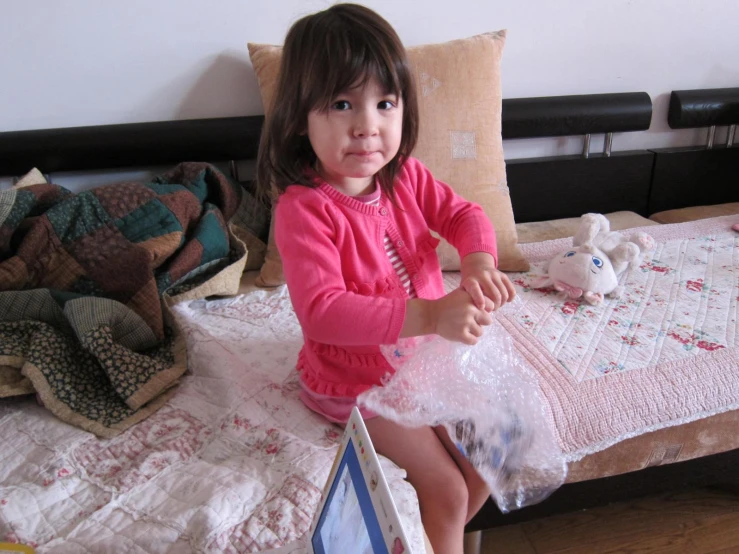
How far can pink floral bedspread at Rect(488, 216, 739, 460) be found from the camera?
3.40 ft

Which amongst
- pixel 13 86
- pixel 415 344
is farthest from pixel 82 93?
pixel 415 344

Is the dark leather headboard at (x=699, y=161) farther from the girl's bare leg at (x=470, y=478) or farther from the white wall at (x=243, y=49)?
the girl's bare leg at (x=470, y=478)

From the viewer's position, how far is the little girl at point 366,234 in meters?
0.81

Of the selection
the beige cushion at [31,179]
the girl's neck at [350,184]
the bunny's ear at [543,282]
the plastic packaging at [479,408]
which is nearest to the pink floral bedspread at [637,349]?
the bunny's ear at [543,282]

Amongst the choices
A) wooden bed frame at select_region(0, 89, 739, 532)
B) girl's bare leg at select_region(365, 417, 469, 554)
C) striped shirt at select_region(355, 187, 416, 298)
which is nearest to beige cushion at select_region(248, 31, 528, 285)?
wooden bed frame at select_region(0, 89, 739, 532)

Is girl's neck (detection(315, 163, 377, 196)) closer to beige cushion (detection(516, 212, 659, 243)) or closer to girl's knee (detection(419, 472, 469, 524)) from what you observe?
girl's knee (detection(419, 472, 469, 524))

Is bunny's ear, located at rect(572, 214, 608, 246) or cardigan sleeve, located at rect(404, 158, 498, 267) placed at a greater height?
cardigan sleeve, located at rect(404, 158, 498, 267)

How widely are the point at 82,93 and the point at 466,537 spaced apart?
4.30 ft

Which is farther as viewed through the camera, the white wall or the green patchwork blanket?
the white wall

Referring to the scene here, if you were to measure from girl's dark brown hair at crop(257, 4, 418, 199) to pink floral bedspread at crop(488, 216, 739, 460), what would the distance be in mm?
536

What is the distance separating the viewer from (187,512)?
2.59ft

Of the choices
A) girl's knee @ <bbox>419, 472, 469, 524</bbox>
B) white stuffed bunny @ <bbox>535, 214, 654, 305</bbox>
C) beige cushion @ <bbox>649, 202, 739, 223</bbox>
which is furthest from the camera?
beige cushion @ <bbox>649, 202, 739, 223</bbox>

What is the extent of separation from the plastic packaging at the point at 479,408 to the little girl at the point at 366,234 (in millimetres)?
42

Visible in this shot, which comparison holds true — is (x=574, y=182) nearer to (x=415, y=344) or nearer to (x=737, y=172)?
(x=737, y=172)
